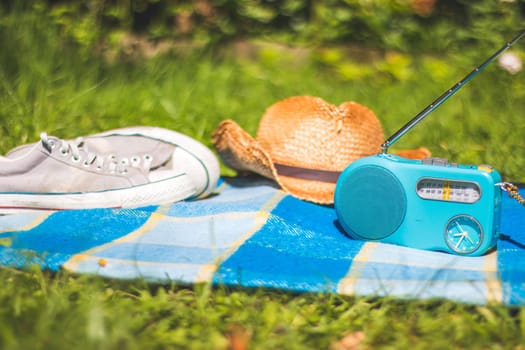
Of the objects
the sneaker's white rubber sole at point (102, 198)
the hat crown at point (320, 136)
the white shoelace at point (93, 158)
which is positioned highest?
the hat crown at point (320, 136)

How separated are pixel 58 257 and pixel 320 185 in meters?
0.94

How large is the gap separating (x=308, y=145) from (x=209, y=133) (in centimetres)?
77

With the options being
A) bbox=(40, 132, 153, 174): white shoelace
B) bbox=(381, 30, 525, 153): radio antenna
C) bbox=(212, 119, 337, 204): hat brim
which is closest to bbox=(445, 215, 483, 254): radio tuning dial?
bbox=(381, 30, 525, 153): radio antenna

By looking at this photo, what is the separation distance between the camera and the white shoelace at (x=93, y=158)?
6.39 feet

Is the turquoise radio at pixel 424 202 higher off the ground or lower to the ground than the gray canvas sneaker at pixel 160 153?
higher

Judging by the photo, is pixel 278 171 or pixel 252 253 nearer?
pixel 252 253

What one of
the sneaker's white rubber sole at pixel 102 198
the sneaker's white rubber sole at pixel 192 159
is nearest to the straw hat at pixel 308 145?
the sneaker's white rubber sole at pixel 192 159

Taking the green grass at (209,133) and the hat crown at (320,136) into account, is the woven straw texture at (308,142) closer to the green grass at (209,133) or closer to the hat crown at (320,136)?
the hat crown at (320,136)

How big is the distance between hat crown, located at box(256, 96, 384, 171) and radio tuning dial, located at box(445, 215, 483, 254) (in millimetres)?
581

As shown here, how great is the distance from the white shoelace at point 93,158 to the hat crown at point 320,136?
47 centimetres

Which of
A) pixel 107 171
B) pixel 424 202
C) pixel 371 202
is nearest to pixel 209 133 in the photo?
pixel 107 171

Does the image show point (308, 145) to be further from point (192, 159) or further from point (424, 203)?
point (424, 203)

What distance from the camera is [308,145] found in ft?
7.04

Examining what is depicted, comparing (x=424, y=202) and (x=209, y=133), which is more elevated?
(x=424, y=202)
